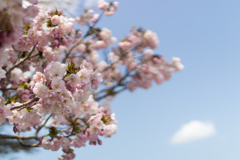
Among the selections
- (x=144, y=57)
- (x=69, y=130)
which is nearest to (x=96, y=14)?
(x=144, y=57)

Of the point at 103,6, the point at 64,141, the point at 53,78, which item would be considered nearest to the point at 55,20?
the point at 53,78

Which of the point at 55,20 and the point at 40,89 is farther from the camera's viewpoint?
the point at 55,20

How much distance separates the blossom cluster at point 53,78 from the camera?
1.61 metres

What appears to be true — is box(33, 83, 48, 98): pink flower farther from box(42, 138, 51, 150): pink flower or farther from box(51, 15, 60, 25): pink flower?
box(42, 138, 51, 150): pink flower

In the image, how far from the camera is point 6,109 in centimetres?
192

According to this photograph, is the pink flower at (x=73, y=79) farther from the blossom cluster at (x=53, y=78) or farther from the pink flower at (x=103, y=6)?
the pink flower at (x=103, y=6)

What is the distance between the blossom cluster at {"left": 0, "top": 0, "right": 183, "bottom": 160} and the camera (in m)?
1.61

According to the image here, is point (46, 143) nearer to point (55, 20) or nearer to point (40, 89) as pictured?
point (40, 89)

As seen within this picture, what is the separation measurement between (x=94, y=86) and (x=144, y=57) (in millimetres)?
3839

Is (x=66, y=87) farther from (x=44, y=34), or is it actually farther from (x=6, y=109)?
(x=44, y=34)

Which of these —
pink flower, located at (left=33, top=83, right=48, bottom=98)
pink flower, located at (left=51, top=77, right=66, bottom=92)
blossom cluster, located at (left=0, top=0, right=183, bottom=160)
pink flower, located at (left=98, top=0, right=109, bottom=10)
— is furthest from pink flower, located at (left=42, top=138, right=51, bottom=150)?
pink flower, located at (left=98, top=0, right=109, bottom=10)

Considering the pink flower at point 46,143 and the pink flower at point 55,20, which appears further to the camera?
the pink flower at point 46,143

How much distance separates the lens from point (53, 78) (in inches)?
63.3

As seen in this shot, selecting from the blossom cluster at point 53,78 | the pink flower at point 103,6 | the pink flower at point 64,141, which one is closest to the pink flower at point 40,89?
the blossom cluster at point 53,78
